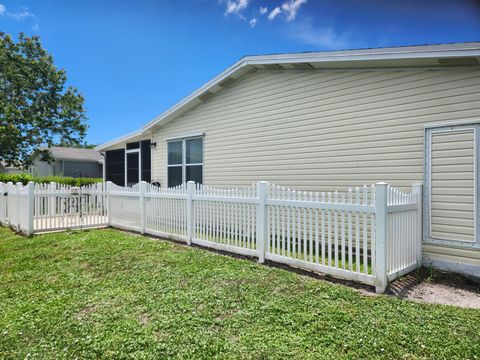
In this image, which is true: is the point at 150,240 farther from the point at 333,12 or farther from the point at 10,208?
the point at 333,12

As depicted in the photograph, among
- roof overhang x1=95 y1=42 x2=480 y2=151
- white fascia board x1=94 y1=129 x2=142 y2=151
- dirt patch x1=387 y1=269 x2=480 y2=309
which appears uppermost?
roof overhang x1=95 y1=42 x2=480 y2=151

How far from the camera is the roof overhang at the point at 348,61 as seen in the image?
480 cm

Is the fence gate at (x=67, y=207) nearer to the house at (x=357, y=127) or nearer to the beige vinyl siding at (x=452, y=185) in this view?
the house at (x=357, y=127)

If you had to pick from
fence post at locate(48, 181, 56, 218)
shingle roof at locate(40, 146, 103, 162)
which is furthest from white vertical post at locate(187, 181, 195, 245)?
shingle roof at locate(40, 146, 103, 162)

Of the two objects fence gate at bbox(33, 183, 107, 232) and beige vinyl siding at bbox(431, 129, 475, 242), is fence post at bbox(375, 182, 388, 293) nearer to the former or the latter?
beige vinyl siding at bbox(431, 129, 475, 242)

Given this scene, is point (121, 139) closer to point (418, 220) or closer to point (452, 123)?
point (418, 220)

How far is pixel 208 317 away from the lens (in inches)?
131

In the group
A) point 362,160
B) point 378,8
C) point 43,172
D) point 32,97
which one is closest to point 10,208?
point 362,160

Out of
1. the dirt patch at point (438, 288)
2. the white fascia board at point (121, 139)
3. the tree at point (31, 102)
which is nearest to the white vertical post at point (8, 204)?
the white fascia board at point (121, 139)

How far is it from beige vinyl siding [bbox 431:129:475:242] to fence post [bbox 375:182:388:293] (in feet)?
5.63

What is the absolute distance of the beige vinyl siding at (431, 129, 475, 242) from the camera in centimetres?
484

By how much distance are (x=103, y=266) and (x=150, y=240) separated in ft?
6.83

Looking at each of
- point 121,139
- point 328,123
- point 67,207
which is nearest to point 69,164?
point 121,139

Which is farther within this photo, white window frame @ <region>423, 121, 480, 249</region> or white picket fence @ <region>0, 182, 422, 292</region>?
white window frame @ <region>423, 121, 480, 249</region>
